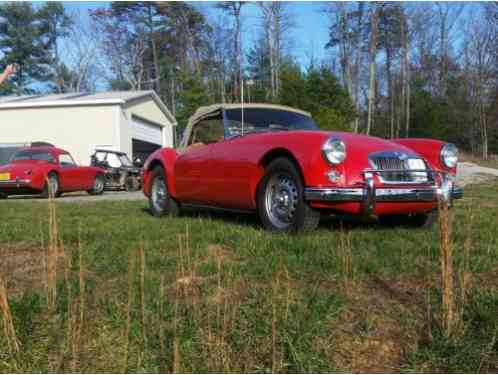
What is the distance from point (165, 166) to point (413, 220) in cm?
295

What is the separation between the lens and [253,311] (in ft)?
6.81

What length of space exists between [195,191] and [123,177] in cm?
1137

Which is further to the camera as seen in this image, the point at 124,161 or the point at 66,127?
the point at 66,127

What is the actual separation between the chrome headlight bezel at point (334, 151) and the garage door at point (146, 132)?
2076cm

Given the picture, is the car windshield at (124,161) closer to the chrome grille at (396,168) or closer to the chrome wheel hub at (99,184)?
the chrome wheel hub at (99,184)

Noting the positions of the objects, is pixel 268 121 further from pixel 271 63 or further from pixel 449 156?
pixel 271 63

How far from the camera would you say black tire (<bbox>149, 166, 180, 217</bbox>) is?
5.72 m

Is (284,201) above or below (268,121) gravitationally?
below

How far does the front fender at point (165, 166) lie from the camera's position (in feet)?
18.5

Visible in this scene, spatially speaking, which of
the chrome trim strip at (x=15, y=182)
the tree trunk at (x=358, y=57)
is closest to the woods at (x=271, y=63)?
the tree trunk at (x=358, y=57)

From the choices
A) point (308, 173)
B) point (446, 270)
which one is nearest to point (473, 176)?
point (308, 173)

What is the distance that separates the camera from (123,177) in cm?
1589

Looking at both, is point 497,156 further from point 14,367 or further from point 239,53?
point 14,367

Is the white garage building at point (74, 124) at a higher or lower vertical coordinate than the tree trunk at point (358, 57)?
lower
